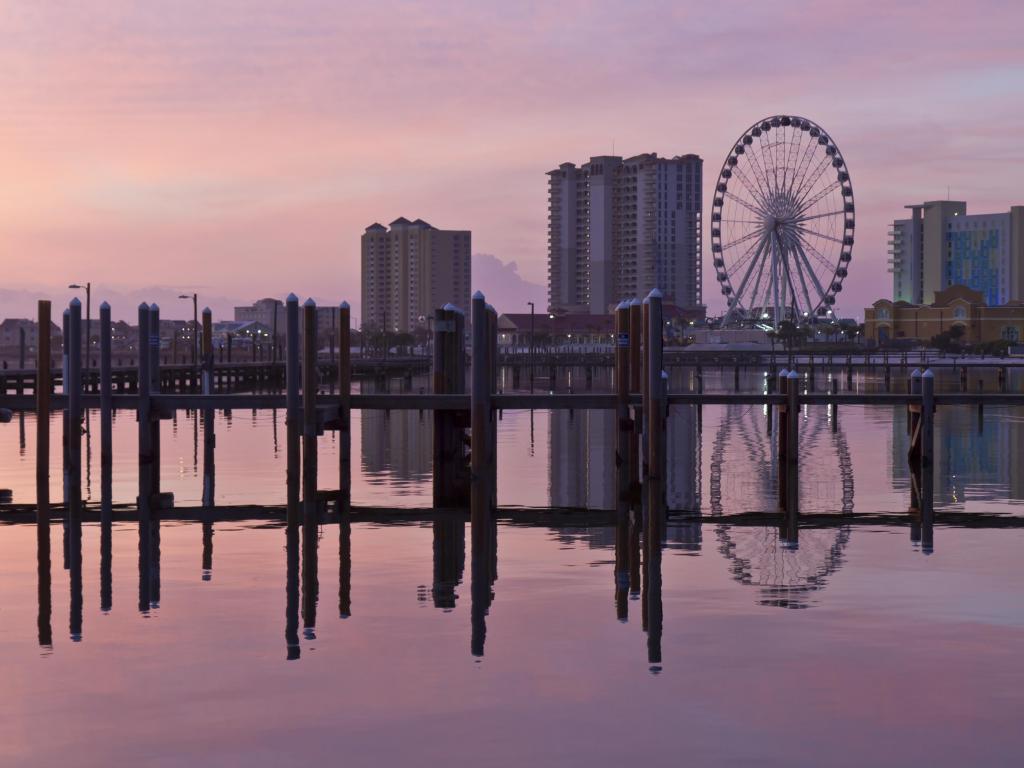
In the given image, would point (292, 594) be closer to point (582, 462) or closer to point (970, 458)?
point (582, 462)

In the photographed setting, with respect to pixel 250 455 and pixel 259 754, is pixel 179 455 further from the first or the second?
pixel 259 754

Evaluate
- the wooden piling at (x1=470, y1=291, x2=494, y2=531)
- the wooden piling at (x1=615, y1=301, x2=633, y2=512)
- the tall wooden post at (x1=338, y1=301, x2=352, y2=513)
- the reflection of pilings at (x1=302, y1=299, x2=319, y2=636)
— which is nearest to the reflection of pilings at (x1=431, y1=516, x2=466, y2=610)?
the wooden piling at (x1=470, y1=291, x2=494, y2=531)

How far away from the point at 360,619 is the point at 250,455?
2696cm

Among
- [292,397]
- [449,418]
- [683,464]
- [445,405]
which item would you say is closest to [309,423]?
[292,397]

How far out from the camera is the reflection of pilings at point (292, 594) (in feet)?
51.4

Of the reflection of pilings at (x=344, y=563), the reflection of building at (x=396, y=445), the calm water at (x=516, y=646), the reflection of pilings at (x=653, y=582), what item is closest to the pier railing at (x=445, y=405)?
the reflection of pilings at (x=344, y=563)

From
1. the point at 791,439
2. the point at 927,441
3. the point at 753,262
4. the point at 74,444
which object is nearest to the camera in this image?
the point at 74,444

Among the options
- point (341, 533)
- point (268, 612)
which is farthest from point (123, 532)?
point (268, 612)

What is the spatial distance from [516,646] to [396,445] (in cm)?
3302

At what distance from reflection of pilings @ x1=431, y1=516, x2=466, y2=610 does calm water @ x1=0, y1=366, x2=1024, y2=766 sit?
9 cm

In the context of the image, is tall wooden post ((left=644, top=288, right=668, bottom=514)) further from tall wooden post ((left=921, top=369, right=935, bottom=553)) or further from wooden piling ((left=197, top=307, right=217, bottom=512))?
wooden piling ((left=197, top=307, right=217, bottom=512))

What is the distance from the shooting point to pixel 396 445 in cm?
4822

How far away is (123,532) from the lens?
2516cm

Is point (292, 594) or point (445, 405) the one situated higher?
Answer: point (445, 405)
